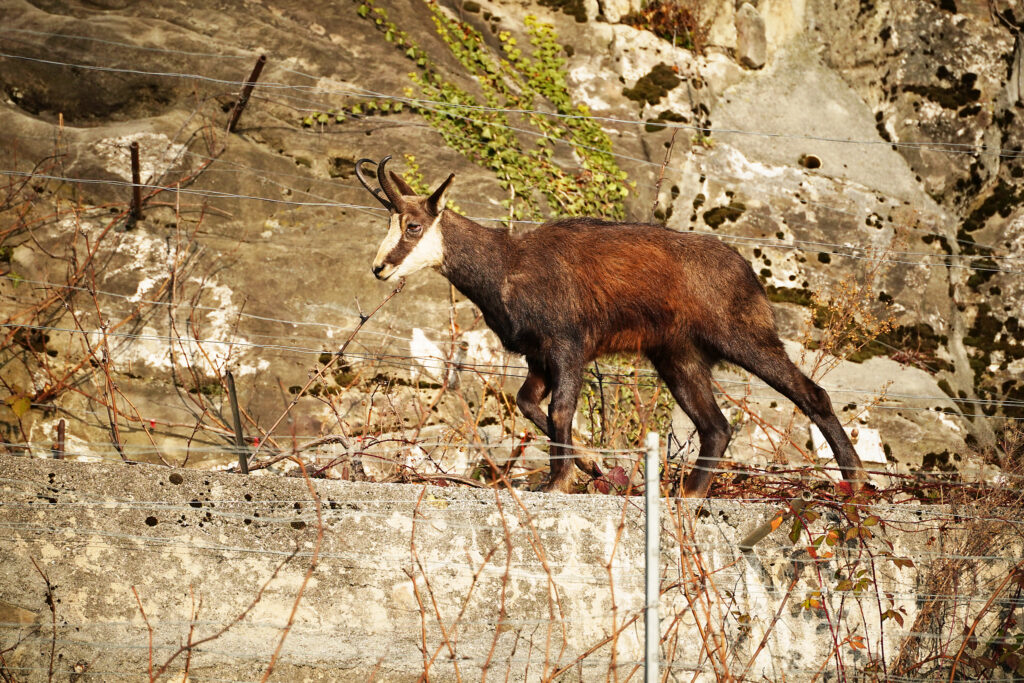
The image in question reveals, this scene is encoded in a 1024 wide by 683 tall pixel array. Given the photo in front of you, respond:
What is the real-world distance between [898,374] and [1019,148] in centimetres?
407

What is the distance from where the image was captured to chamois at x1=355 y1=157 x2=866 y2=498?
664 centimetres

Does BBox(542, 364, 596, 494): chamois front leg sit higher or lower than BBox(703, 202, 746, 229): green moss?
higher

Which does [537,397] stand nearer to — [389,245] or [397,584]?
[389,245]

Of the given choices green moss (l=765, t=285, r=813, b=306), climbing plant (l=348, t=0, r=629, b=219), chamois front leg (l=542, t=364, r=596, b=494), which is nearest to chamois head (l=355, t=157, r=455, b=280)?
chamois front leg (l=542, t=364, r=596, b=494)

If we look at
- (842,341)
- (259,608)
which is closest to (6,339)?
(259,608)

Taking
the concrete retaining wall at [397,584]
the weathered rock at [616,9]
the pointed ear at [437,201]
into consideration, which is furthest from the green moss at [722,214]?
the concrete retaining wall at [397,584]

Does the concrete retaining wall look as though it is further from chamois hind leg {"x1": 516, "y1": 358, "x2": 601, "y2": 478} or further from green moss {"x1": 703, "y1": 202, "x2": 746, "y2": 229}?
green moss {"x1": 703, "y1": 202, "x2": 746, "y2": 229}

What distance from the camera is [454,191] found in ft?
34.8

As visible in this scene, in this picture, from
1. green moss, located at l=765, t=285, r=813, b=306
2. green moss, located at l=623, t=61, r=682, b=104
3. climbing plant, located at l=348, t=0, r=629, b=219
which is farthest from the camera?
green moss, located at l=623, t=61, r=682, b=104

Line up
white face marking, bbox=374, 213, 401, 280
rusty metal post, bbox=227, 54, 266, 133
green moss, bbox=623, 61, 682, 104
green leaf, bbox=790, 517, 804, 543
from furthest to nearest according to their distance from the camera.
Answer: green moss, bbox=623, 61, 682, 104
rusty metal post, bbox=227, 54, 266, 133
white face marking, bbox=374, 213, 401, 280
green leaf, bbox=790, 517, 804, 543

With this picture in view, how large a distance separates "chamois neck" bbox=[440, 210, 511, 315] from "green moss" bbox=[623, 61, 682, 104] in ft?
22.5

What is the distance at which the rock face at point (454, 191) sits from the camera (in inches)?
352

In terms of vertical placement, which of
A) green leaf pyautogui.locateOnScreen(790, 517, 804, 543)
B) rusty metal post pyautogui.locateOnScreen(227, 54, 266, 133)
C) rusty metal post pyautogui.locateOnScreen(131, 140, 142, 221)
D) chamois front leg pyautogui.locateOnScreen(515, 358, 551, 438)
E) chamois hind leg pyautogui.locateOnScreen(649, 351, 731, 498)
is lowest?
rusty metal post pyautogui.locateOnScreen(131, 140, 142, 221)

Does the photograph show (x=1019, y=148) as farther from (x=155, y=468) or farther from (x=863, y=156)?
(x=155, y=468)
